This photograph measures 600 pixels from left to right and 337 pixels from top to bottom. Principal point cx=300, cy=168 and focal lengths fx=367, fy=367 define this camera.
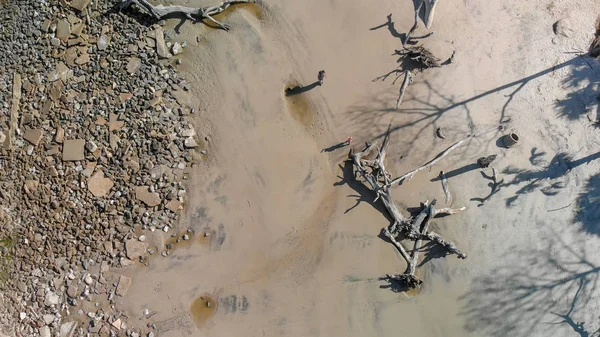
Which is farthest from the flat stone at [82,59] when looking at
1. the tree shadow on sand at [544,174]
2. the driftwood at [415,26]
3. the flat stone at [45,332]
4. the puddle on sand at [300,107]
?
the tree shadow on sand at [544,174]

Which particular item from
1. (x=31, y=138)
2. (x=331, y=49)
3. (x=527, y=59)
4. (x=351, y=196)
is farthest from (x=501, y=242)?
(x=31, y=138)

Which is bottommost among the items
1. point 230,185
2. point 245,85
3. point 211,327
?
point 211,327

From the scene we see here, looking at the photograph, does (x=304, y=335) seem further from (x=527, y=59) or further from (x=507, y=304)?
(x=527, y=59)

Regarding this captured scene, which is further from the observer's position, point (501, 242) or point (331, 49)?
point (331, 49)

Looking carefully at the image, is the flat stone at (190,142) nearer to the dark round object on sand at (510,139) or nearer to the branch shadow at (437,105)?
the branch shadow at (437,105)

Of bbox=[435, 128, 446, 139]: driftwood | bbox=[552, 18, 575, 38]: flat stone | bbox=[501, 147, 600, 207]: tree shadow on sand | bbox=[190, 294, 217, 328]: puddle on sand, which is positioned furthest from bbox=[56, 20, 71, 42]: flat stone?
bbox=[552, 18, 575, 38]: flat stone

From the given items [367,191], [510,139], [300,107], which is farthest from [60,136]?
[510,139]
